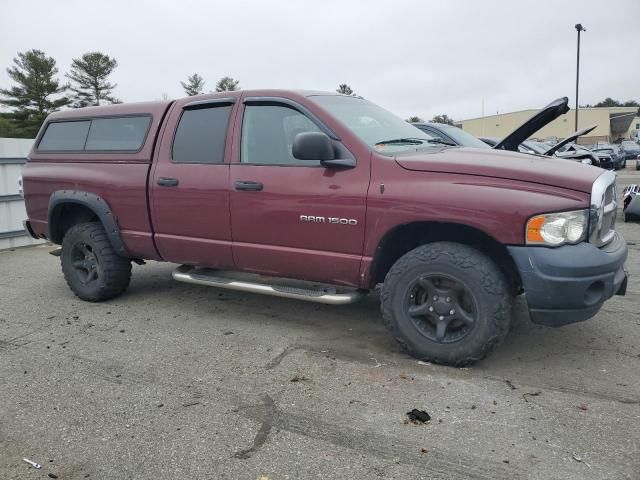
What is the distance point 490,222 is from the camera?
3395 mm

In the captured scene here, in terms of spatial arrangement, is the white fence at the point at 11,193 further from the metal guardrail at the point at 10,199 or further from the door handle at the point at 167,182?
the door handle at the point at 167,182

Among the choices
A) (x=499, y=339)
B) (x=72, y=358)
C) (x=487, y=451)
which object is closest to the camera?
(x=487, y=451)

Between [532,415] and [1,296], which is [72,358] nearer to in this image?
[1,296]

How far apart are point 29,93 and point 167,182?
182 ft

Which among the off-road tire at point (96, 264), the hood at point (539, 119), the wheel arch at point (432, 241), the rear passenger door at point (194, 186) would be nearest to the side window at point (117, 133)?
the rear passenger door at point (194, 186)

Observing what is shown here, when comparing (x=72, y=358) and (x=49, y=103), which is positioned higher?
(x=49, y=103)

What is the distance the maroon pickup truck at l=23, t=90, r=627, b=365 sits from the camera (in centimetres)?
337

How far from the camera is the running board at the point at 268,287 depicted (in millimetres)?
4059

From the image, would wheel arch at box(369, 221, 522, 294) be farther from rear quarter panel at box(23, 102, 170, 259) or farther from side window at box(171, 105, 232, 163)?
rear quarter panel at box(23, 102, 170, 259)

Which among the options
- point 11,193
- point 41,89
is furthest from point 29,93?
point 11,193

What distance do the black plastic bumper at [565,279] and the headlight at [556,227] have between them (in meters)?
0.05

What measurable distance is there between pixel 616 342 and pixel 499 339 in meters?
1.20

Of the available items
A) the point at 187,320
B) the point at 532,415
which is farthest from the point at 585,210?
the point at 187,320

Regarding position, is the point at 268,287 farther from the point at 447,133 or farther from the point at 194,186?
the point at 447,133
